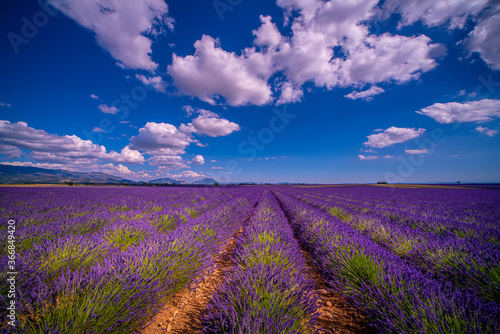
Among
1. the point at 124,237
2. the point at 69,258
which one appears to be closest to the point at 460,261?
the point at 69,258

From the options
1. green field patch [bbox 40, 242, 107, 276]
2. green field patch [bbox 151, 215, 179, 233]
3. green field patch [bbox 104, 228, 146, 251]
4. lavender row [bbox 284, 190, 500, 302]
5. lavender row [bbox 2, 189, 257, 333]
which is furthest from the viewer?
green field patch [bbox 151, 215, 179, 233]

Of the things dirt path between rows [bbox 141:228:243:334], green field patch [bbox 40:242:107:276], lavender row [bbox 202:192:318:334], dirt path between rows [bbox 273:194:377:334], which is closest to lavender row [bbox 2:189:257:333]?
green field patch [bbox 40:242:107:276]

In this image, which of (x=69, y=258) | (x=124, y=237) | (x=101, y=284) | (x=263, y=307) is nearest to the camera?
(x=263, y=307)

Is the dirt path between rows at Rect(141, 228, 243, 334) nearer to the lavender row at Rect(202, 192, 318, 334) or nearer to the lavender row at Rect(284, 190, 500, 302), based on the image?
the lavender row at Rect(202, 192, 318, 334)

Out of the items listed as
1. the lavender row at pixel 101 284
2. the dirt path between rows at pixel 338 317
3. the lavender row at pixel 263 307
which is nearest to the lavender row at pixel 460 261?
the dirt path between rows at pixel 338 317

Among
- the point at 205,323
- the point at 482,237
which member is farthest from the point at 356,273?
the point at 482,237

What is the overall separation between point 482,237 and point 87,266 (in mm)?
7773

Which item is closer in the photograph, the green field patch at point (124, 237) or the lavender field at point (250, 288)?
the lavender field at point (250, 288)

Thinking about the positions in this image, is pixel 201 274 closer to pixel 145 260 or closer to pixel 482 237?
pixel 145 260

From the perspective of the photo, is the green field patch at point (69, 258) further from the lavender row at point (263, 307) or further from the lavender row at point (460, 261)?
the lavender row at point (460, 261)

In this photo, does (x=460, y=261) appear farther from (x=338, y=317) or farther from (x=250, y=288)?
(x=250, y=288)

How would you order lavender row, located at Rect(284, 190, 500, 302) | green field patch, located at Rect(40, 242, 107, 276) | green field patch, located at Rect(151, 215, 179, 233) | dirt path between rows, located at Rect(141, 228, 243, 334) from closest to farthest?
dirt path between rows, located at Rect(141, 228, 243, 334) < lavender row, located at Rect(284, 190, 500, 302) < green field patch, located at Rect(40, 242, 107, 276) < green field patch, located at Rect(151, 215, 179, 233)

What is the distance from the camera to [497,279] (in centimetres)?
211

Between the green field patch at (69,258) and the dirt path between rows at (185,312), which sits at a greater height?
the green field patch at (69,258)
